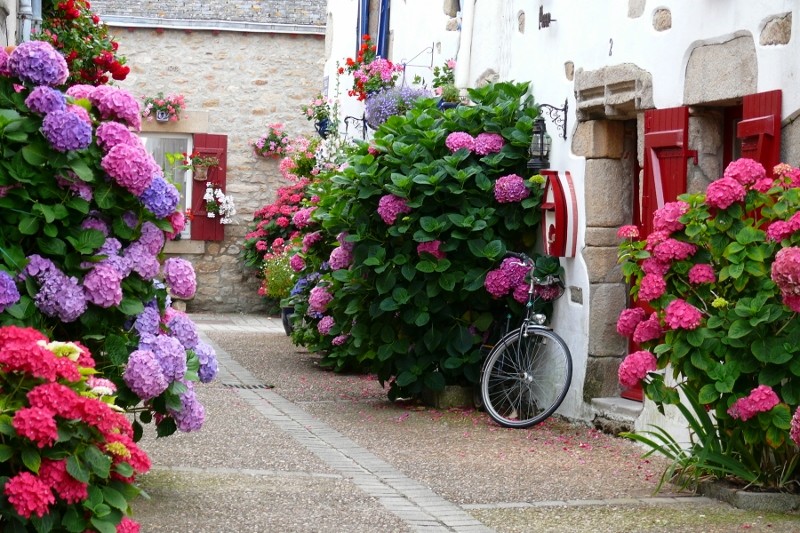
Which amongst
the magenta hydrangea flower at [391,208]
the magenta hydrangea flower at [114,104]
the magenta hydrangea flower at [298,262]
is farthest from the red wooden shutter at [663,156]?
the magenta hydrangea flower at [298,262]

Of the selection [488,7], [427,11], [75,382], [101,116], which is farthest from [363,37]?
[75,382]

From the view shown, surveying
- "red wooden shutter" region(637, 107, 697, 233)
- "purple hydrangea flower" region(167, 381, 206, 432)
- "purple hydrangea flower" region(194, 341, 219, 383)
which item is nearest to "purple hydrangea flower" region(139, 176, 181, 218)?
"purple hydrangea flower" region(194, 341, 219, 383)

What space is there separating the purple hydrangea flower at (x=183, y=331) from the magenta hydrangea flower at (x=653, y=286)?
80.7 inches

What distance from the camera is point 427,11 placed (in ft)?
40.8

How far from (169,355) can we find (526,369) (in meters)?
3.93

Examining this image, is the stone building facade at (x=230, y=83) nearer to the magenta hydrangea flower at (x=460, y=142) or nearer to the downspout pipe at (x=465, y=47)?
the downspout pipe at (x=465, y=47)

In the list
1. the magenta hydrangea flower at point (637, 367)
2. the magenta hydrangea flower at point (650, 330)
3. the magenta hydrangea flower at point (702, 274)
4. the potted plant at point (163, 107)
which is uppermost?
the potted plant at point (163, 107)

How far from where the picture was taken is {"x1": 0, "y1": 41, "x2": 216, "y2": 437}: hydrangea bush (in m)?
4.89

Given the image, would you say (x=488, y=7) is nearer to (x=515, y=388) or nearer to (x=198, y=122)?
(x=515, y=388)

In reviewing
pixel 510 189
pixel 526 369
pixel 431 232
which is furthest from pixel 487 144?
pixel 526 369

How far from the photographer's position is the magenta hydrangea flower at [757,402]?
525 cm

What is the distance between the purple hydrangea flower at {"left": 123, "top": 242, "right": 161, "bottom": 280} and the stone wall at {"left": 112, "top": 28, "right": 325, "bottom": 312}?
1302 centimetres

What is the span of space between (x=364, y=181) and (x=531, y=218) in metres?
1.19

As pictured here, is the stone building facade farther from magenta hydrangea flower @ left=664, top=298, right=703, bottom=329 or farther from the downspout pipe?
magenta hydrangea flower @ left=664, top=298, right=703, bottom=329
